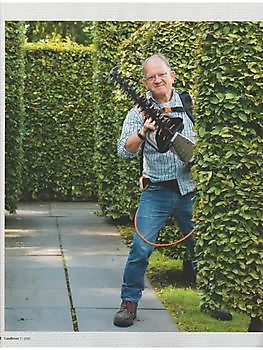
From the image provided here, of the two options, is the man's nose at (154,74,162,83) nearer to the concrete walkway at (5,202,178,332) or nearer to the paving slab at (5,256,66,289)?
the concrete walkway at (5,202,178,332)

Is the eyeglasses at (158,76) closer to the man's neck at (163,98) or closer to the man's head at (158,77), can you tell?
the man's head at (158,77)

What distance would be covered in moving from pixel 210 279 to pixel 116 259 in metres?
1.74

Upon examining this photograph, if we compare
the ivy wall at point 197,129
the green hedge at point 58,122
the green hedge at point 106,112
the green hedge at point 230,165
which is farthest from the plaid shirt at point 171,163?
the green hedge at point 58,122

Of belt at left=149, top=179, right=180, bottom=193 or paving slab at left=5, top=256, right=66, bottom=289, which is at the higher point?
belt at left=149, top=179, right=180, bottom=193

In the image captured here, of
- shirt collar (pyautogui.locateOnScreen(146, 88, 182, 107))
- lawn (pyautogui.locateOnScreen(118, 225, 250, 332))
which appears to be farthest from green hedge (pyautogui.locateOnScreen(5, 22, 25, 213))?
shirt collar (pyautogui.locateOnScreen(146, 88, 182, 107))

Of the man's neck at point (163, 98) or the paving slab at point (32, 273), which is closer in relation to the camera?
the man's neck at point (163, 98)

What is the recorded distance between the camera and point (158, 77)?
4.12 m

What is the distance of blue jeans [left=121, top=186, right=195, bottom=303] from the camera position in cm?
414

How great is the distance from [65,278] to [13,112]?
209 centimetres

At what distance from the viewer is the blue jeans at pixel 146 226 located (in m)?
4.14

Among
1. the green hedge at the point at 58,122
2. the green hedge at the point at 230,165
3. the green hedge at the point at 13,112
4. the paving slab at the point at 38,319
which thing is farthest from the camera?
the green hedge at the point at 58,122

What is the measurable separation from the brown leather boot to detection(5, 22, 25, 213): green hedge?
2.50 m

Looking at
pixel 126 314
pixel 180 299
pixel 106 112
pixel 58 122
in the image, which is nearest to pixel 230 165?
pixel 126 314

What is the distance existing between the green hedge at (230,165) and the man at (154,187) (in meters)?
0.38
